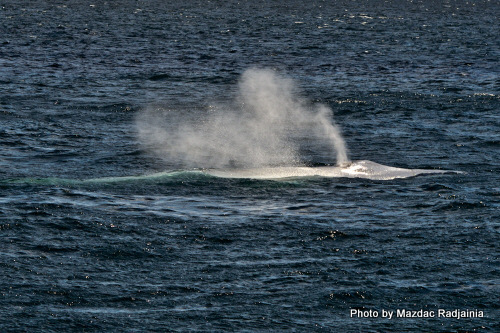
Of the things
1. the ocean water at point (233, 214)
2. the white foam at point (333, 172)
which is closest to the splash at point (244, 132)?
the ocean water at point (233, 214)

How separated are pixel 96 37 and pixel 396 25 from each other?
43.9 metres

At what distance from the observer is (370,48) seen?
68875 millimetres

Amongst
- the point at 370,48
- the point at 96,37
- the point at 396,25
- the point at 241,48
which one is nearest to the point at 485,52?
the point at 370,48

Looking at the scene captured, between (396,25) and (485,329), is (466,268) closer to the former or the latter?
(485,329)

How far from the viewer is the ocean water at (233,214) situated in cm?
1588

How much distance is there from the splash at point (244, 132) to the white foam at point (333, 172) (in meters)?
1.11

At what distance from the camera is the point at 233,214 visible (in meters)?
21.2

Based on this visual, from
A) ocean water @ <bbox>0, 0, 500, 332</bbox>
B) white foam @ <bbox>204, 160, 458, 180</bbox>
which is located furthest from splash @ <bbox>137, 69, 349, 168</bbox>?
white foam @ <bbox>204, 160, 458, 180</bbox>

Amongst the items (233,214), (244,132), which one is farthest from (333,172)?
(244,132)

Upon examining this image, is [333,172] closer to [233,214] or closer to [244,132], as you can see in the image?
[233,214]

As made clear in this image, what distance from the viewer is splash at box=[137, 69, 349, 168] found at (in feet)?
93.7

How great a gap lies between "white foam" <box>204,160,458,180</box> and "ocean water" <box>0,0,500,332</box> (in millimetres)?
508

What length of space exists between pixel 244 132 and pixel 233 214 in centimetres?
1275

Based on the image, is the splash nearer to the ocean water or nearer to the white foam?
the ocean water
